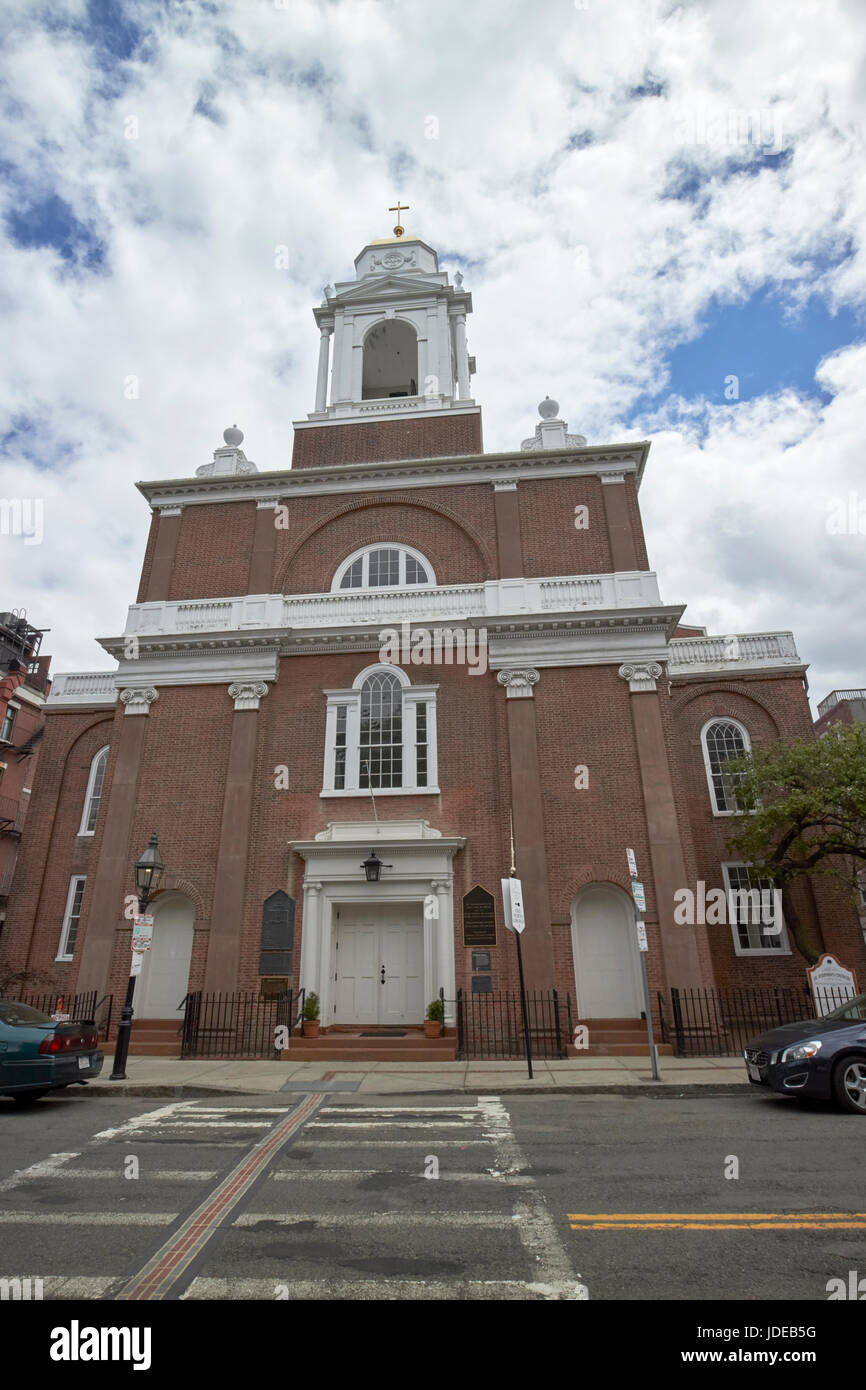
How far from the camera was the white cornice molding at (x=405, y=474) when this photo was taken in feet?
68.0

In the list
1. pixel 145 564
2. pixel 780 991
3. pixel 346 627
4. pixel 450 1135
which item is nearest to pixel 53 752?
pixel 145 564

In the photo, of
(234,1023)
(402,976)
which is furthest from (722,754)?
(234,1023)

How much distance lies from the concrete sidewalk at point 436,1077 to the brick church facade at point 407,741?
218 centimetres

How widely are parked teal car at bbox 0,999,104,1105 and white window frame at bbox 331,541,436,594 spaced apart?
1246cm

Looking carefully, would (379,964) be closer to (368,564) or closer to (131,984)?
(131,984)

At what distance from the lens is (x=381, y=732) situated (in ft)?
61.6

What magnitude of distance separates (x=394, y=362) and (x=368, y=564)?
1000cm

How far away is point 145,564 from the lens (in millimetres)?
21656

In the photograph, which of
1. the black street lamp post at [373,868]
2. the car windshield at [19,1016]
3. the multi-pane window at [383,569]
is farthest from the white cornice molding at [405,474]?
the car windshield at [19,1016]

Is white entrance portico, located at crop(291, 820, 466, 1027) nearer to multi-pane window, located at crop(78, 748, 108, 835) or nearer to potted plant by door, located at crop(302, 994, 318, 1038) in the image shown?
potted plant by door, located at crop(302, 994, 318, 1038)

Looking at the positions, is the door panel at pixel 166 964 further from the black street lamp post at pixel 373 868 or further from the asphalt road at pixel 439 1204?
the asphalt road at pixel 439 1204

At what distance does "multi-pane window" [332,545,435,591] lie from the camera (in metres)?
20.7
